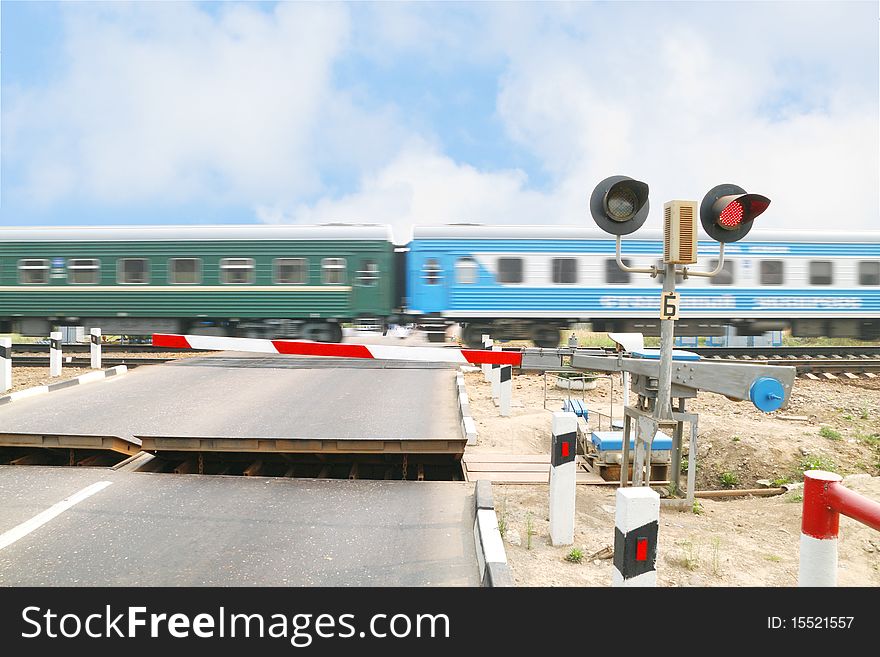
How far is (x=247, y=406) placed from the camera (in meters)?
7.16

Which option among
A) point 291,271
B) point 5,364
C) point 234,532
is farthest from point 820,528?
point 291,271

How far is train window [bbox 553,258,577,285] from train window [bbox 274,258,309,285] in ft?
22.7

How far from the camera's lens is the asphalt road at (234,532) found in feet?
11.5

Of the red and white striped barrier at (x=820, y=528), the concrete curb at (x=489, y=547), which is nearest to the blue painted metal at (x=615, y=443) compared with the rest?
the concrete curb at (x=489, y=547)

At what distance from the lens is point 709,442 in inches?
351

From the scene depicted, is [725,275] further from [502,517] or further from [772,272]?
[502,517]

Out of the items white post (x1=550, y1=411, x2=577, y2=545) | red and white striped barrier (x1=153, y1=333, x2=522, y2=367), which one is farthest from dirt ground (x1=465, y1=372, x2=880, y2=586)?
red and white striped barrier (x1=153, y1=333, x2=522, y2=367)

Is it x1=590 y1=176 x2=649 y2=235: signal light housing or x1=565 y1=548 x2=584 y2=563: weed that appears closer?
x1=565 y1=548 x2=584 y2=563: weed

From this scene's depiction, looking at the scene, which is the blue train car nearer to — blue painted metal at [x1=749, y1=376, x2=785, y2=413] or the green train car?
the green train car

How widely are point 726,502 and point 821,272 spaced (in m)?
14.8

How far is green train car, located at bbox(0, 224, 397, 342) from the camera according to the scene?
17.1m
